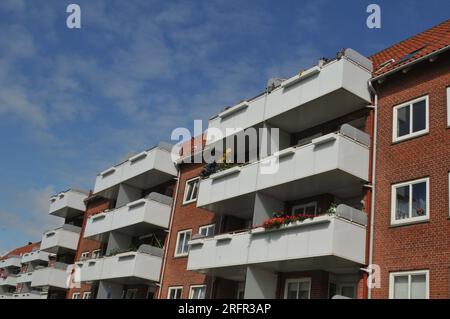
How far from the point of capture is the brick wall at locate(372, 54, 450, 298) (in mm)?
16734

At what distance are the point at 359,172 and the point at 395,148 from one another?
1424mm

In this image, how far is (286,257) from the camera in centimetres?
1989

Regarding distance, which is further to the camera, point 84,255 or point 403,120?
point 84,255

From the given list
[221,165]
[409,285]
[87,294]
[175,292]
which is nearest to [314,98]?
[221,165]

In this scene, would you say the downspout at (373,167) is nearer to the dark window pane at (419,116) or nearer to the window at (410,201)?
the window at (410,201)

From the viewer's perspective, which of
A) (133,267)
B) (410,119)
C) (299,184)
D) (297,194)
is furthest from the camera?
(133,267)

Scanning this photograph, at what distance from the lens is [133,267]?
2942cm

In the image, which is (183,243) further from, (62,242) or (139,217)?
(62,242)

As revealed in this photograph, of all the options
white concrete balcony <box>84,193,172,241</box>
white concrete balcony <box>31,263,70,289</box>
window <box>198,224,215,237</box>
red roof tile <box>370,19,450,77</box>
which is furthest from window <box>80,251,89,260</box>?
red roof tile <box>370,19,450,77</box>

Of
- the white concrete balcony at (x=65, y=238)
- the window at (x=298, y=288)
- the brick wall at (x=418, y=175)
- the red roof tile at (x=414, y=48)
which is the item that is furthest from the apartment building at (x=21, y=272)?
the brick wall at (x=418, y=175)

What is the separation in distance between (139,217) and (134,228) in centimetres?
202

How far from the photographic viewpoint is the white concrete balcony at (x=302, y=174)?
63.8ft

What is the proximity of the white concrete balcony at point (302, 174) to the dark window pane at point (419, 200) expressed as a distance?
77.7 inches
